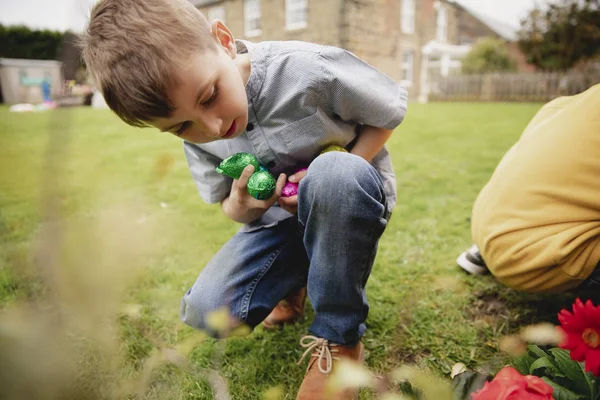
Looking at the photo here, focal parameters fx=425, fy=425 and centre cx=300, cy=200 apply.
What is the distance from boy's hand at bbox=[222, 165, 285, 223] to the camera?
1.23 metres

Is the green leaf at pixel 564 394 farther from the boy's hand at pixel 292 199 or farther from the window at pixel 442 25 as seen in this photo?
the window at pixel 442 25

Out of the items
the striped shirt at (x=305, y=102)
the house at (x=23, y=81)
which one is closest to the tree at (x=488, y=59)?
the house at (x=23, y=81)

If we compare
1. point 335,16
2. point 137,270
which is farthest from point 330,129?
point 335,16

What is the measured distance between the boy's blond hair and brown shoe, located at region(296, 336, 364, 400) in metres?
0.75

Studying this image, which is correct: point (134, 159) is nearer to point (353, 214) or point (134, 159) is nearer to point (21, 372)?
point (353, 214)

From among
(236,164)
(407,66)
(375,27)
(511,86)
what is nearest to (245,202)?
(236,164)

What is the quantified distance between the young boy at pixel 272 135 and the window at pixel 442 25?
17.2m

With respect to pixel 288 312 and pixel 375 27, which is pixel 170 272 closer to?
pixel 288 312

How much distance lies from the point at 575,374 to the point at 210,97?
3.21 ft

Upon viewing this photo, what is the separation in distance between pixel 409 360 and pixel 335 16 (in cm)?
1186

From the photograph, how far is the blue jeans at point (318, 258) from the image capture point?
1069 millimetres

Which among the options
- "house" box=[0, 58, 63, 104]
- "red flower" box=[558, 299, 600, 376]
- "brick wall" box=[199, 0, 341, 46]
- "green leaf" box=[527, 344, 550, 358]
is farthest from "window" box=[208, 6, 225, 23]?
"red flower" box=[558, 299, 600, 376]

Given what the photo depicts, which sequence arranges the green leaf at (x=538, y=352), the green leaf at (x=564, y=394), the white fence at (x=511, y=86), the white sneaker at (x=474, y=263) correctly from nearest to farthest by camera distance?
the green leaf at (x=564, y=394), the green leaf at (x=538, y=352), the white sneaker at (x=474, y=263), the white fence at (x=511, y=86)

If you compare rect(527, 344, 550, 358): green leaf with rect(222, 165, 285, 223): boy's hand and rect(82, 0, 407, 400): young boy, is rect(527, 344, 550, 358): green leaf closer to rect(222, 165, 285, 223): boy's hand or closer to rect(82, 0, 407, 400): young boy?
rect(82, 0, 407, 400): young boy
